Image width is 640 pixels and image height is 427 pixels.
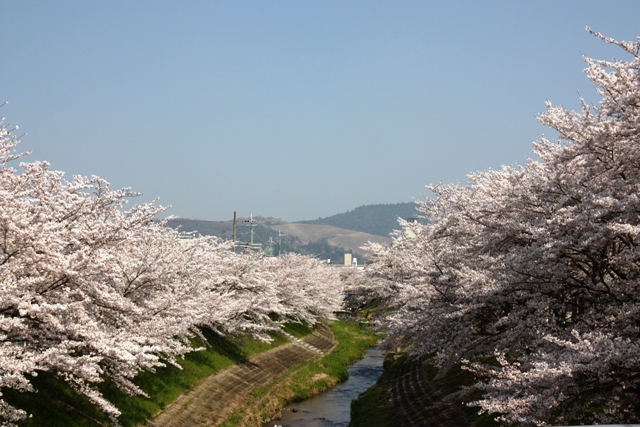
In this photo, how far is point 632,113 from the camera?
38.8 ft

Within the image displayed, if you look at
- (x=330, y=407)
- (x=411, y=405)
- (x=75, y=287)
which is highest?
(x=75, y=287)

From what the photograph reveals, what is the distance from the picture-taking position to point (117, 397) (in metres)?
19.0

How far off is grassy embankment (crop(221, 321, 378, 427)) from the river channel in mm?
441

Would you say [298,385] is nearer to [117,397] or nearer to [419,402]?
[419,402]

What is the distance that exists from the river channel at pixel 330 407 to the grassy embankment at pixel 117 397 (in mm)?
4194

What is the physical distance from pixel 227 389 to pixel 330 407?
6071 mm

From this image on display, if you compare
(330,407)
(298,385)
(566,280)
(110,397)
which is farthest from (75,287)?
(298,385)

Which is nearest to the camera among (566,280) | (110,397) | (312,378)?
(566,280)

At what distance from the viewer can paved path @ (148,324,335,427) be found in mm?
21953

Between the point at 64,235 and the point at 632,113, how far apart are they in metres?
11.7

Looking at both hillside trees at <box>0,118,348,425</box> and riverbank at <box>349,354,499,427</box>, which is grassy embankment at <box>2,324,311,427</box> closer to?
hillside trees at <box>0,118,348,425</box>

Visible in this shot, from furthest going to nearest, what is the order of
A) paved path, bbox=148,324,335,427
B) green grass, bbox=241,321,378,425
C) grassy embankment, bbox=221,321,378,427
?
green grass, bbox=241,321,378,425
grassy embankment, bbox=221,321,378,427
paved path, bbox=148,324,335,427

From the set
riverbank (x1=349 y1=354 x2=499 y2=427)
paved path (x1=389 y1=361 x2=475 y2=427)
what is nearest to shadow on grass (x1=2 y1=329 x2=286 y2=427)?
riverbank (x1=349 y1=354 x2=499 y2=427)

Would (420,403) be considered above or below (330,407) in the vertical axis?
above
